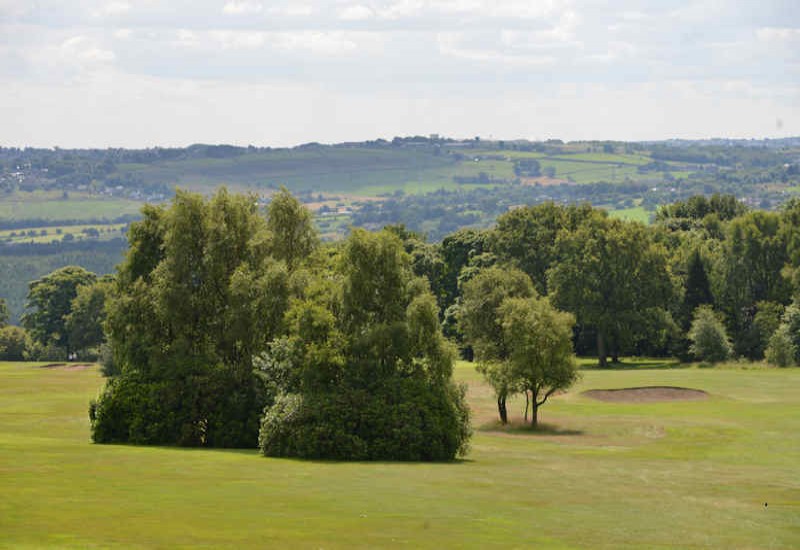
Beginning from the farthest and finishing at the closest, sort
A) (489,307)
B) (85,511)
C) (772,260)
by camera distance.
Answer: (772,260) → (489,307) → (85,511)

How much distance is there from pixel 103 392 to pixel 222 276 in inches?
343

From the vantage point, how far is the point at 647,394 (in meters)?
79.8

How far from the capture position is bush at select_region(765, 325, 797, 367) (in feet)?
334

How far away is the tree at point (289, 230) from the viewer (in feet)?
195

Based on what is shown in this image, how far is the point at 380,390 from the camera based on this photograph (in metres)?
49.3

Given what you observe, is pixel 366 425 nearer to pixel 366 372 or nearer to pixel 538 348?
pixel 366 372

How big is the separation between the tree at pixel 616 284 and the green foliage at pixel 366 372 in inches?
2277

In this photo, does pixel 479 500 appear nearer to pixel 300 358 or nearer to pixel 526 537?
pixel 526 537

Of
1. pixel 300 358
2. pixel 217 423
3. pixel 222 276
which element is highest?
pixel 222 276

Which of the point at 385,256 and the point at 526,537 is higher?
the point at 385,256

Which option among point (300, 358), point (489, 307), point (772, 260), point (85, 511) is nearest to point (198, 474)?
point (85, 511)

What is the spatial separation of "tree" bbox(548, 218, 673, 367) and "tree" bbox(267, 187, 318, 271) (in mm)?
51383

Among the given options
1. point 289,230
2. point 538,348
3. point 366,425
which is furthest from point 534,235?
point 366,425

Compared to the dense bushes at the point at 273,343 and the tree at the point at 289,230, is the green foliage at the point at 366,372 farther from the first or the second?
the tree at the point at 289,230
